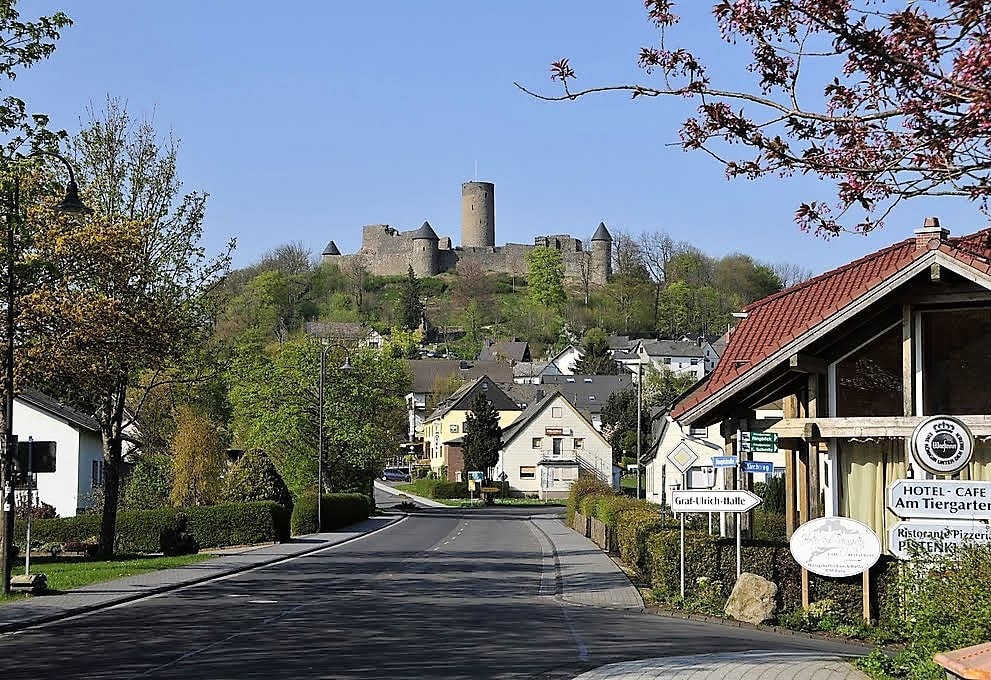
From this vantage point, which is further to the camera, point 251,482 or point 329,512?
point 329,512

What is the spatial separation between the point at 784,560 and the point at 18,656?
10.8 meters

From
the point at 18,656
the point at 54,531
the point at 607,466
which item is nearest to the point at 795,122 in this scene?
the point at 18,656

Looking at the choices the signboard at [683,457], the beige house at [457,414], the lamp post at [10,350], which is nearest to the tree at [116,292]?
the lamp post at [10,350]

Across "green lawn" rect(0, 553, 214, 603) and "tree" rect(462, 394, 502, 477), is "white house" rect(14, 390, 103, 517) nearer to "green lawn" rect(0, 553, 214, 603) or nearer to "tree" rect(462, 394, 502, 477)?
"green lawn" rect(0, 553, 214, 603)

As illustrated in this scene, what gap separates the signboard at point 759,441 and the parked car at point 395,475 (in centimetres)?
10626

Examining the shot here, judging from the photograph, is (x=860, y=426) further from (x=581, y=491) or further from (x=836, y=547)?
(x=581, y=491)

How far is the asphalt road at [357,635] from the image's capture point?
1331cm

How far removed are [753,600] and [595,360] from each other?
123 metres

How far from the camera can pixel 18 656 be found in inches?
564

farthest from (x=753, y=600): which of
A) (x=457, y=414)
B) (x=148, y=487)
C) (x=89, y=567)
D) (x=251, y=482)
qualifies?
(x=457, y=414)

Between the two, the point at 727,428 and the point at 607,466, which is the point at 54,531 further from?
the point at 607,466

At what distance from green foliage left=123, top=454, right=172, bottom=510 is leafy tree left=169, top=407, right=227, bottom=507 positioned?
→ 0.89m

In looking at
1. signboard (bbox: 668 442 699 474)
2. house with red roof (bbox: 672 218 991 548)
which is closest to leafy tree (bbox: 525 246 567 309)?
signboard (bbox: 668 442 699 474)

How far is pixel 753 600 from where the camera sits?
61.5 feet
